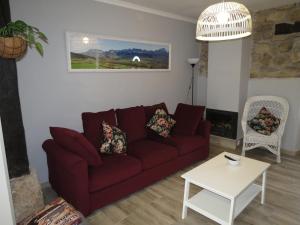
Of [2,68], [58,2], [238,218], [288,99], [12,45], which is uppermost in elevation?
[58,2]

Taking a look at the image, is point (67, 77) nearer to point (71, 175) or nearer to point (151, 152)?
point (71, 175)

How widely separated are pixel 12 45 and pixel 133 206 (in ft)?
6.31

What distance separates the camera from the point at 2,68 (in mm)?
1809

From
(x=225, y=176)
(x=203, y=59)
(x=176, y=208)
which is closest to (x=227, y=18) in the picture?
(x=225, y=176)

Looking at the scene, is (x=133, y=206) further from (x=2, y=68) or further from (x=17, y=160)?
(x=2, y=68)

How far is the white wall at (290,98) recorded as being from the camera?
12.0ft

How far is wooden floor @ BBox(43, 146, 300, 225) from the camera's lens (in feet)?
7.16

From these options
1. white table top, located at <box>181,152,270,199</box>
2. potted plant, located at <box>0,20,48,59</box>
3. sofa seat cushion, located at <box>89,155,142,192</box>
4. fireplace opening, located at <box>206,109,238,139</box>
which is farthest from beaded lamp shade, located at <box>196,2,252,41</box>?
fireplace opening, located at <box>206,109,238,139</box>

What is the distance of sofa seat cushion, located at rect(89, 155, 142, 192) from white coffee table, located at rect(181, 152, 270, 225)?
606 millimetres

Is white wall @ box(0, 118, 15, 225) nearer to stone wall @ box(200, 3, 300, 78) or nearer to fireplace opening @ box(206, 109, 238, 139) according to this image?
fireplace opening @ box(206, 109, 238, 139)

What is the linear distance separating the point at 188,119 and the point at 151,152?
99 centimetres

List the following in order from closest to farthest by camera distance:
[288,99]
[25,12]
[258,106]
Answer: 1. [25,12]
2. [288,99]
3. [258,106]

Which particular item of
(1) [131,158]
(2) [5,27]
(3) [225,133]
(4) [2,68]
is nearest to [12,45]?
(2) [5,27]

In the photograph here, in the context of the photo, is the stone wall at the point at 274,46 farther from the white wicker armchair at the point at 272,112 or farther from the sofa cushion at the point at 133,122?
the sofa cushion at the point at 133,122
